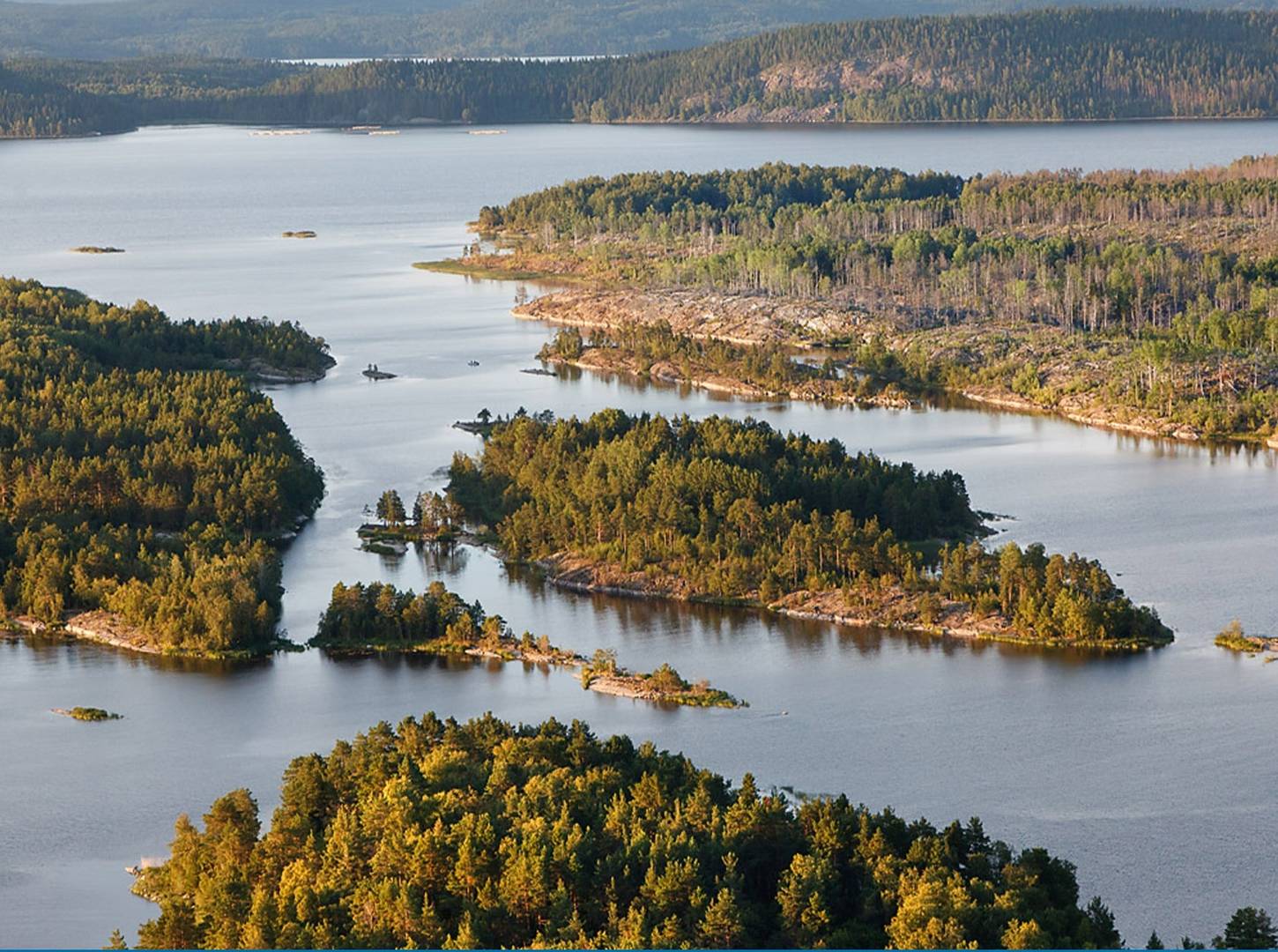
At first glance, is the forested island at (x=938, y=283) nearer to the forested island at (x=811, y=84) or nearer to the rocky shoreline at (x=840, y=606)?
the rocky shoreline at (x=840, y=606)

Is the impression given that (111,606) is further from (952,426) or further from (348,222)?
(348,222)

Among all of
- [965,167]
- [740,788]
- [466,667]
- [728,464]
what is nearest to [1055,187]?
[965,167]

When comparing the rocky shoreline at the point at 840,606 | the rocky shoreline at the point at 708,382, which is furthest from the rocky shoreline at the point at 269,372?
the rocky shoreline at the point at 840,606

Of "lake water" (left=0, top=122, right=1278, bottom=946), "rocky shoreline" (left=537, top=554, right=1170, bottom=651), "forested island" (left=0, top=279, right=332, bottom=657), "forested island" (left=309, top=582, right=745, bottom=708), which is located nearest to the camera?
"lake water" (left=0, top=122, right=1278, bottom=946)

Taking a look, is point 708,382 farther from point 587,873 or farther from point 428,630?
point 587,873

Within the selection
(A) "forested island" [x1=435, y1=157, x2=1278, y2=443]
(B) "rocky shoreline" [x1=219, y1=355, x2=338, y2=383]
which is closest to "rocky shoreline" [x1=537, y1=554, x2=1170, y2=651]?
(A) "forested island" [x1=435, y1=157, x2=1278, y2=443]

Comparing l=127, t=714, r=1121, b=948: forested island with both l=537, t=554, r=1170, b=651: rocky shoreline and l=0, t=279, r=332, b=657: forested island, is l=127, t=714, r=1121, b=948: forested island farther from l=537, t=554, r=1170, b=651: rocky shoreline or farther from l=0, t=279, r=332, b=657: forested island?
l=0, t=279, r=332, b=657: forested island
